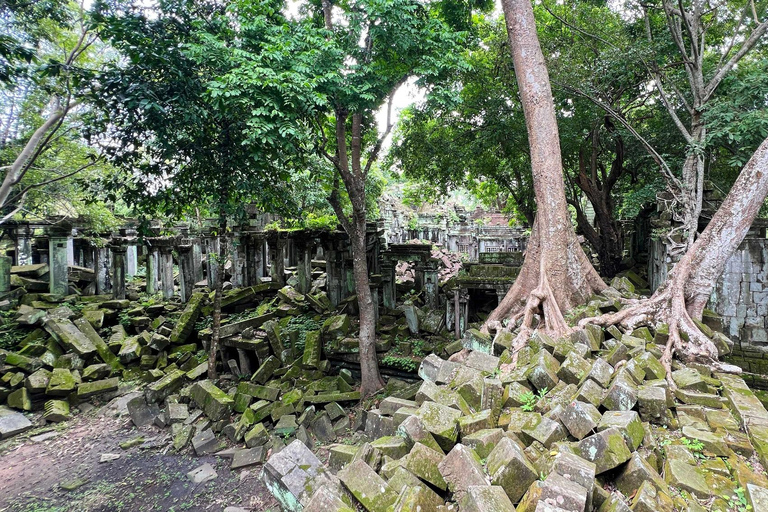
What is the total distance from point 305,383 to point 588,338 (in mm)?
5330

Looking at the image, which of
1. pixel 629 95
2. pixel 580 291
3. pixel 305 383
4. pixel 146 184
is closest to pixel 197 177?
pixel 146 184

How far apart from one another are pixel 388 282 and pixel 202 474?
17.2 feet

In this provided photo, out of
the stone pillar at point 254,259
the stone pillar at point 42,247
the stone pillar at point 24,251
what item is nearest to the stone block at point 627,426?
the stone pillar at point 254,259

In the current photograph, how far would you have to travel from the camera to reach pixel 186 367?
8.56 meters

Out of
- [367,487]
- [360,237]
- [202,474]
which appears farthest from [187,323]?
[367,487]

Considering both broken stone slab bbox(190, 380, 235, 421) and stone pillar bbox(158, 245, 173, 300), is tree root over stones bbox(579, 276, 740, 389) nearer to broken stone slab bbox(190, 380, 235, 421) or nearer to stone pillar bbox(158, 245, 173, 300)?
broken stone slab bbox(190, 380, 235, 421)

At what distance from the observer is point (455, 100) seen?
6.16 metres

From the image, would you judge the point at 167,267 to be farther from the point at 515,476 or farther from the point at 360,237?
the point at 515,476

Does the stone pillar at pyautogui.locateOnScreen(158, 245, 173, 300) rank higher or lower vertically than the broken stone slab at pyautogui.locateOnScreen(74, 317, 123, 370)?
higher

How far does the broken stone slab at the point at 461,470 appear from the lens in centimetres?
208

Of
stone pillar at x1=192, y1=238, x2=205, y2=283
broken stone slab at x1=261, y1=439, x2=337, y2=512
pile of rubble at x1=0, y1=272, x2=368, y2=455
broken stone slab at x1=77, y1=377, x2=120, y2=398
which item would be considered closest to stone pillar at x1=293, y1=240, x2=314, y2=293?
pile of rubble at x1=0, y1=272, x2=368, y2=455

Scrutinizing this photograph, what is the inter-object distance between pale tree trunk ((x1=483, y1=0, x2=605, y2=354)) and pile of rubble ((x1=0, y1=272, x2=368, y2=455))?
12.1ft

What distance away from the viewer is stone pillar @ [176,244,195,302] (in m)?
11.2

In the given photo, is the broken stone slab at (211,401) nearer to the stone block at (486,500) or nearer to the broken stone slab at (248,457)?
the broken stone slab at (248,457)
